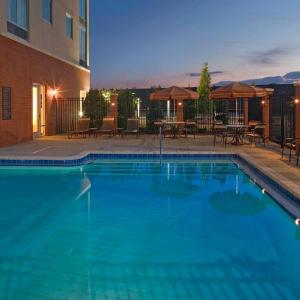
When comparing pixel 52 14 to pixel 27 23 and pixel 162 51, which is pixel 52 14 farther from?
pixel 162 51

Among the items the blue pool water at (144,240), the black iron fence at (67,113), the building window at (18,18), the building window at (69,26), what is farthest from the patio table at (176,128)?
the blue pool water at (144,240)

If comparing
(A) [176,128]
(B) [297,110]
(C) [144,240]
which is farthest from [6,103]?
(C) [144,240]

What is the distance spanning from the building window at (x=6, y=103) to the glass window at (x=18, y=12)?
7.69 feet

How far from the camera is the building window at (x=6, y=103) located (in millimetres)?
15086

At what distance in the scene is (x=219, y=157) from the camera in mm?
13344

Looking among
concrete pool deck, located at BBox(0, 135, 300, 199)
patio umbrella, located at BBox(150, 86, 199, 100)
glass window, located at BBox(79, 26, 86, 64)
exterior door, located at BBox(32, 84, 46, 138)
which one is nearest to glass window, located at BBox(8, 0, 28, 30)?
exterior door, located at BBox(32, 84, 46, 138)

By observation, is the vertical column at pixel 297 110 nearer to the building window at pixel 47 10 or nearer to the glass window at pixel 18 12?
the glass window at pixel 18 12

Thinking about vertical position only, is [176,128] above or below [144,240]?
above

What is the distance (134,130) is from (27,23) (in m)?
5.79

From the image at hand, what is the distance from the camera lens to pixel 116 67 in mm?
35781

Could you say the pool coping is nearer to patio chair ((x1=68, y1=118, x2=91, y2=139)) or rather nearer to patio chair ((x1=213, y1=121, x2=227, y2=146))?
patio chair ((x1=213, y1=121, x2=227, y2=146))

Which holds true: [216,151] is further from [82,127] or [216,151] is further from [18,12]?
[18,12]

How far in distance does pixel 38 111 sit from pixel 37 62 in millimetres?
2151

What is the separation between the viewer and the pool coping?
7.80m
